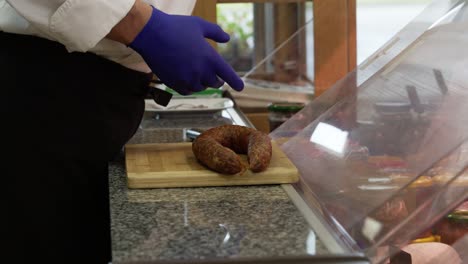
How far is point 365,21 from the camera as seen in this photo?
271 centimetres

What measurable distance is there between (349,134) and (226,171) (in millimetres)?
286

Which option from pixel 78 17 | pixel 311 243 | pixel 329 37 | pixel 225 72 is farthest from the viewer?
pixel 329 37

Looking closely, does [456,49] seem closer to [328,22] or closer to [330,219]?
[330,219]

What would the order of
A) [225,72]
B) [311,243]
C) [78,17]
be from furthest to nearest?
[225,72], [78,17], [311,243]

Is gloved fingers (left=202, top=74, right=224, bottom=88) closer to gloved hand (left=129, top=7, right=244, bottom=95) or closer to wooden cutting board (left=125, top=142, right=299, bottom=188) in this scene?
gloved hand (left=129, top=7, right=244, bottom=95)

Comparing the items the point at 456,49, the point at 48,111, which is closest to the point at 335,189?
the point at 456,49

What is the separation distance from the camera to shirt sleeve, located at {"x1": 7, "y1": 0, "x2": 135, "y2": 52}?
135 centimetres

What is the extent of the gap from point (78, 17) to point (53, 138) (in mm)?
268

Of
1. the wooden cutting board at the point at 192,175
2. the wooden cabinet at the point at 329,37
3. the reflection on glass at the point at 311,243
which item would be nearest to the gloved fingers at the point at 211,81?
the wooden cutting board at the point at 192,175

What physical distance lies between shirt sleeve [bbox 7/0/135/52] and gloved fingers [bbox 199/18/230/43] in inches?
6.2

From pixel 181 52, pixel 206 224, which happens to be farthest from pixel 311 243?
pixel 181 52

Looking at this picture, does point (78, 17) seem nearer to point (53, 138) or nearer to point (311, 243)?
point (53, 138)

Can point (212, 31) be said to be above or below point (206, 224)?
above

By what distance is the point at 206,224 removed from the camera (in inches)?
46.7
